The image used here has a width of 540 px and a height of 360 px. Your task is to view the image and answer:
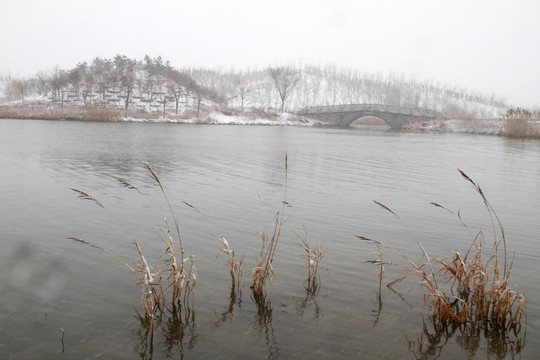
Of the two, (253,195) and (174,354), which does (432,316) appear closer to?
(174,354)

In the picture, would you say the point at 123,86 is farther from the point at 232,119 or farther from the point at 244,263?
the point at 244,263

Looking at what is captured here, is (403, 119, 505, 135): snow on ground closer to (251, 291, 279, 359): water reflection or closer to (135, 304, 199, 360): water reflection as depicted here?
(251, 291, 279, 359): water reflection

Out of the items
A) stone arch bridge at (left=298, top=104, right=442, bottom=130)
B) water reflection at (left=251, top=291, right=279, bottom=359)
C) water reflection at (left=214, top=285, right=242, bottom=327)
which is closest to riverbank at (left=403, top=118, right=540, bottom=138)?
stone arch bridge at (left=298, top=104, right=442, bottom=130)

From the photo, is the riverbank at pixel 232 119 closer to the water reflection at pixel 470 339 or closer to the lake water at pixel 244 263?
the lake water at pixel 244 263

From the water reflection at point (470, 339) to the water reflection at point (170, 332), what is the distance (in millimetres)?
2992

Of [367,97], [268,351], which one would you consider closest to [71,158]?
[268,351]

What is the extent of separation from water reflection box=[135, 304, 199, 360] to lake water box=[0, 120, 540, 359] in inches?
0.8

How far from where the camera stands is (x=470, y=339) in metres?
5.33

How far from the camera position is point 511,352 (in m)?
5.05

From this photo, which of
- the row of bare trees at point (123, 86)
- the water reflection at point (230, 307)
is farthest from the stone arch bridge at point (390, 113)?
the water reflection at point (230, 307)

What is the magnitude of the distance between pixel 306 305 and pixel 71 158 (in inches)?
790

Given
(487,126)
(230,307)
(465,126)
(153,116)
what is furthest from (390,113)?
(230,307)

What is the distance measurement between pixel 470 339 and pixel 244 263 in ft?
13.6

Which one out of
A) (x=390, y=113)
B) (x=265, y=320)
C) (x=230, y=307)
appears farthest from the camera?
(x=390, y=113)
